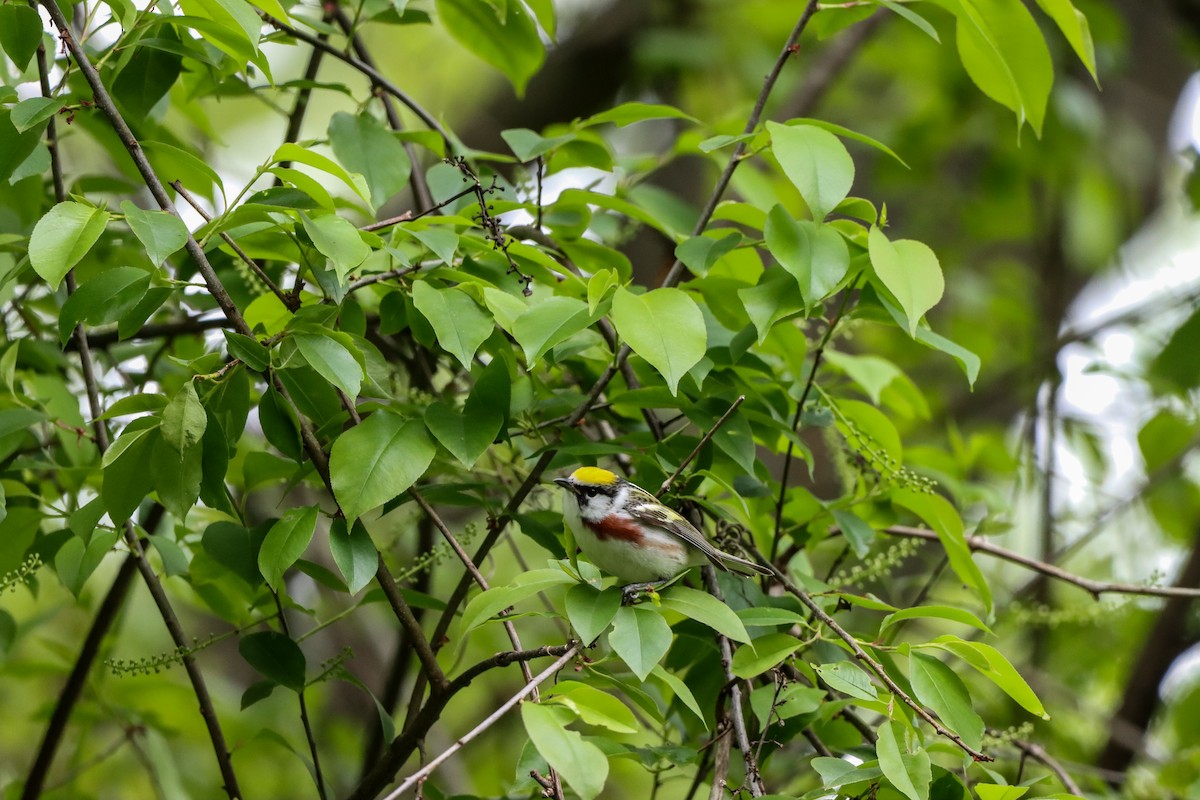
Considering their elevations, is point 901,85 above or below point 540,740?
above

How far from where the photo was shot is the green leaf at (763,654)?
1.74m

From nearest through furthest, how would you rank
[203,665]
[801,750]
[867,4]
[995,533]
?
[867,4]
[995,533]
[801,750]
[203,665]

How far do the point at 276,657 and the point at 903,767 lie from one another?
1.17m

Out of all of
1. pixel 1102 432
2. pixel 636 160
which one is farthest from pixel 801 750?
pixel 1102 432

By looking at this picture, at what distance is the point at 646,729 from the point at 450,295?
3.98ft

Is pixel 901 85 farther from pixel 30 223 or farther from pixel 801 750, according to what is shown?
pixel 30 223

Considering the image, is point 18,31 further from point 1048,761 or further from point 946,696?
point 1048,761

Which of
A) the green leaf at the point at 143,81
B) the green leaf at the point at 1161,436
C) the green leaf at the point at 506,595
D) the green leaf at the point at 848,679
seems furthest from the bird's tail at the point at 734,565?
the green leaf at the point at 1161,436

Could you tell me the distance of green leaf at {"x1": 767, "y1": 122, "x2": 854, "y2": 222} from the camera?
1741mm

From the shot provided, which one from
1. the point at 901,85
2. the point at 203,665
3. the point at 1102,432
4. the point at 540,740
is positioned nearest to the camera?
the point at 540,740

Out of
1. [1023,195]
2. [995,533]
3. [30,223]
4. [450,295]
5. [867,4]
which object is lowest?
[995,533]

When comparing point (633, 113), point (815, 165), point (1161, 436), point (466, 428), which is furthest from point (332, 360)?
point (1161, 436)

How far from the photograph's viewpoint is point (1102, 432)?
4883 mm

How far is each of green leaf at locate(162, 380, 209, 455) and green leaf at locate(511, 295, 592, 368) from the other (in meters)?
0.48
